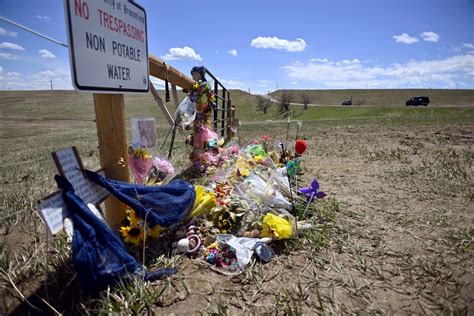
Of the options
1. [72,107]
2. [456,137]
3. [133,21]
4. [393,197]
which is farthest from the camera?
[72,107]

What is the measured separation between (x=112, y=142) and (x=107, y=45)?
0.70 m

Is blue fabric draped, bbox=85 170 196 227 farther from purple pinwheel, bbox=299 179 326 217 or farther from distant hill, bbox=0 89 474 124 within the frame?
distant hill, bbox=0 89 474 124

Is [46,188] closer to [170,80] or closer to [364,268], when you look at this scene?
[170,80]

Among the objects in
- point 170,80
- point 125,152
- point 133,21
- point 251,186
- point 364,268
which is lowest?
point 364,268

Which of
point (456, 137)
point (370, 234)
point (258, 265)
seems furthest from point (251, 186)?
point (456, 137)

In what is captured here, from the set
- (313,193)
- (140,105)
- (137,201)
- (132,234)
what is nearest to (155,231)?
(132,234)

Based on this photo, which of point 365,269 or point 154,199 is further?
point 154,199

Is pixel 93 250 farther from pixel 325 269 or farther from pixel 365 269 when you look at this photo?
pixel 365 269

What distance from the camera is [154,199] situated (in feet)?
7.52

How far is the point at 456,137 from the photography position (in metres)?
8.23

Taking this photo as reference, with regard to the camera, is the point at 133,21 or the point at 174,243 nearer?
the point at 133,21

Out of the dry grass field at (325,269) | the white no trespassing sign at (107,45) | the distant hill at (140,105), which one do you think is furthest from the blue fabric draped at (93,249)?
the distant hill at (140,105)

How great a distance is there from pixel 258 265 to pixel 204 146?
3.08 meters

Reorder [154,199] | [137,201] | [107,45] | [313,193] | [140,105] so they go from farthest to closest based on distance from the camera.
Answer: [140,105]
[313,193]
[154,199]
[137,201]
[107,45]
